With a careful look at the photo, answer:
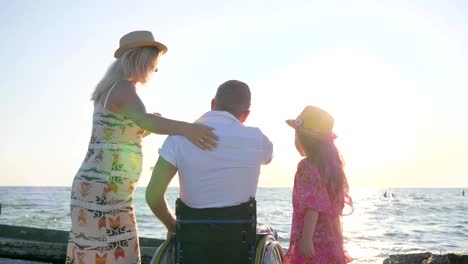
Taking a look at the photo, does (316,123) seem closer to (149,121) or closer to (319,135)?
(319,135)

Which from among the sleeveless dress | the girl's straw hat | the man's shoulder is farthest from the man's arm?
the girl's straw hat

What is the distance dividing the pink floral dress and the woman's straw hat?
50.8 inches

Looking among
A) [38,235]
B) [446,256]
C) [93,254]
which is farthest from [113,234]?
[38,235]

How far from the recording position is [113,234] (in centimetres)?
312

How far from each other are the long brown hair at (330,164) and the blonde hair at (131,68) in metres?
1.15

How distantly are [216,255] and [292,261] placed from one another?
887mm

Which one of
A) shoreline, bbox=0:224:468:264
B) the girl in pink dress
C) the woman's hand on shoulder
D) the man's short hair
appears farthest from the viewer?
shoreline, bbox=0:224:468:264

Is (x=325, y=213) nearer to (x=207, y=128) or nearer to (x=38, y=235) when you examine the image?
(x=207, y=128)

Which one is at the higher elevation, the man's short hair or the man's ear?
the man's short hair

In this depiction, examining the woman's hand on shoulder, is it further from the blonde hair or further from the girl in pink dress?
the girl in pink dress

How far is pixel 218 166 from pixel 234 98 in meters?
0.42

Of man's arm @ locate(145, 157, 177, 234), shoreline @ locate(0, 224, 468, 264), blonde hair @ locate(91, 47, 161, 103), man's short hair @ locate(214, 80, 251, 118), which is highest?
blonde hair @ locate(91, 47, 161, 103)

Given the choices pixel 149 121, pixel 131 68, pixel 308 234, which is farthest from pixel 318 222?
pixel 131 68

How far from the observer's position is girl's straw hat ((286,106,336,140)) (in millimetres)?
3668
